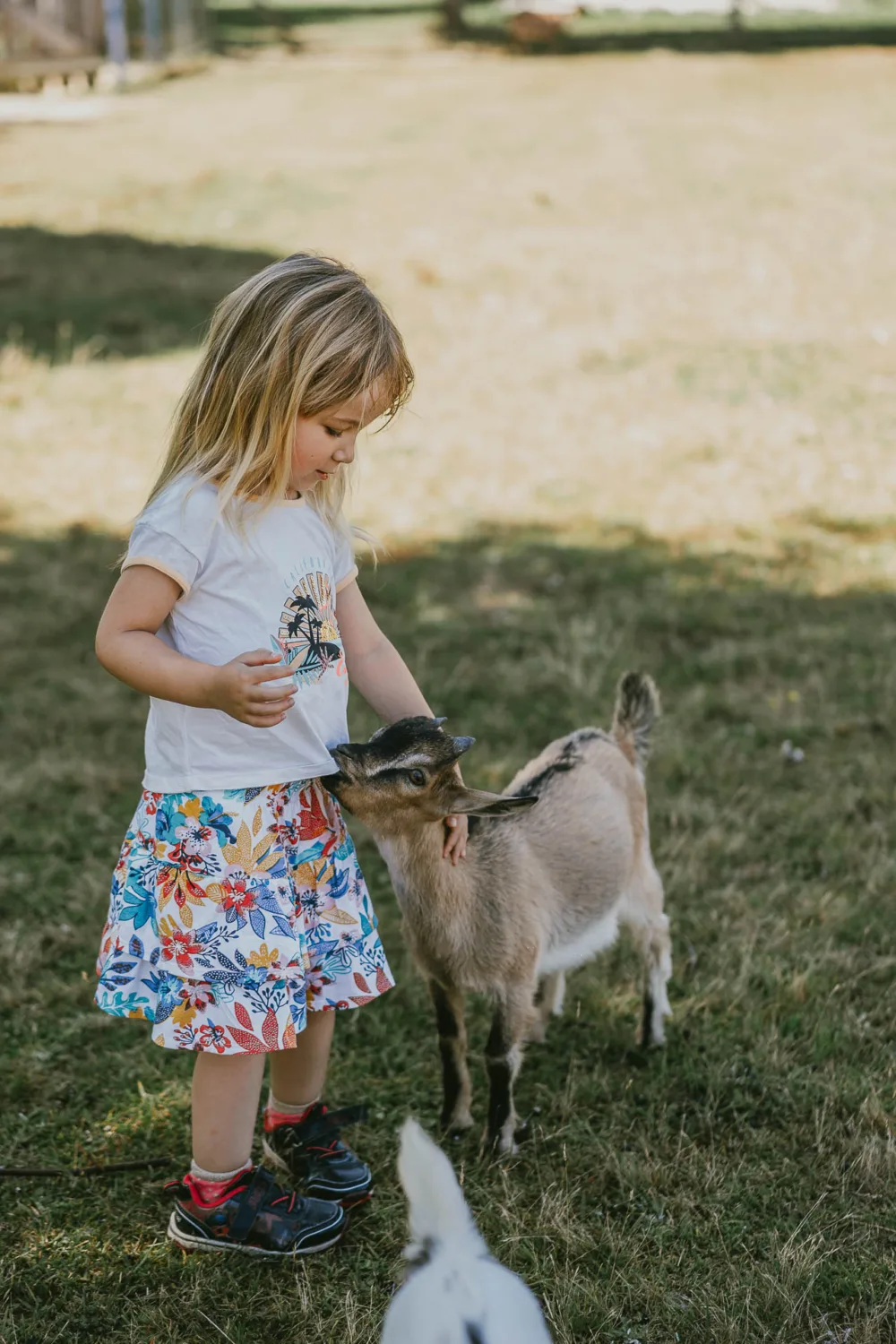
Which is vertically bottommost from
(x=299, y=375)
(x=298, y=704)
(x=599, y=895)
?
(x=599, y=895)

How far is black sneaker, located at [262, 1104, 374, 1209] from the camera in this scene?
2.97 meters

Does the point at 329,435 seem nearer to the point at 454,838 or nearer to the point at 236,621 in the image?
the point at 236,621

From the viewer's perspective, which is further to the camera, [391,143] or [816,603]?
[391,143]

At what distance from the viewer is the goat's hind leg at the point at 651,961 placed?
3521 millimetres

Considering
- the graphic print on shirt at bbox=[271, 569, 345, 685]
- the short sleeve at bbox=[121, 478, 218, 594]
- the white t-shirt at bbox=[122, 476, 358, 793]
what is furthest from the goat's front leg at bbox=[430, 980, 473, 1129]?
the short sleeve at bbox=[121, 478, 218, 594]

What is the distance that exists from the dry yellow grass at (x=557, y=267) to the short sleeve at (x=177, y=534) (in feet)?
8.06

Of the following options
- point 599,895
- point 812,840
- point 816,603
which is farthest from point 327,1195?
point 816,603

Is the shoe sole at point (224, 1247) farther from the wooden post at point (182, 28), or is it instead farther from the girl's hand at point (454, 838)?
the wooden post at point (182, 28)

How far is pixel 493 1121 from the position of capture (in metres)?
3.14

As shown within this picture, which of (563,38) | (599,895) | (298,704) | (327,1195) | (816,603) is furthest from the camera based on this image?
(563,38)

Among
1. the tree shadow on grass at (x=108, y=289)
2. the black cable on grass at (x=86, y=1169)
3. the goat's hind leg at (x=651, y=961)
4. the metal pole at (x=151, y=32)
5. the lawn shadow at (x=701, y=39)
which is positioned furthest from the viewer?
the lawn shadow at (x=701, y=39)

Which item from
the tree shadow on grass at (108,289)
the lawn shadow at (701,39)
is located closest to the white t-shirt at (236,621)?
the tree shadow on grass at (108,289)

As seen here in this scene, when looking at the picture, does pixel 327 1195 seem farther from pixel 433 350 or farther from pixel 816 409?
pixel 433 350

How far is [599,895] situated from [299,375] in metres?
1.51
